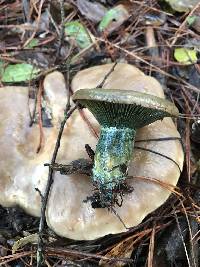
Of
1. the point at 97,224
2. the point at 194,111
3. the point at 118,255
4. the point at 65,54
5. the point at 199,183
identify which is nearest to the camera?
the point at 97,224

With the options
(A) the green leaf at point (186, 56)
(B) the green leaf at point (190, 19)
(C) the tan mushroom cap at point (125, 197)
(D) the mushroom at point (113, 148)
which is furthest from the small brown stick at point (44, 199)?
(B) the green leaf at point (190, 19)

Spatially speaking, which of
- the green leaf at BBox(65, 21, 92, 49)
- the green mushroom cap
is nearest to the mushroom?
the green mushroom cap

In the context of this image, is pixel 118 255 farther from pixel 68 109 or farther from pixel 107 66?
pixel 107 66

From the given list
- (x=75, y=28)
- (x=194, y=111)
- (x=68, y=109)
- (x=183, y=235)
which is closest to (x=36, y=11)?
(x=75, y=28)

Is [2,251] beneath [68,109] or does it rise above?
beneath

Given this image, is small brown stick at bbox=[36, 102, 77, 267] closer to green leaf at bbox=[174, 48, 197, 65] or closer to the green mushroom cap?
the green mushroom cap

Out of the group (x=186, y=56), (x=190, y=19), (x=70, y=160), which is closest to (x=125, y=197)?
(x=70, y=160)

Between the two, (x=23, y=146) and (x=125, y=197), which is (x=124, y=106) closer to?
(x=125, y=197)
